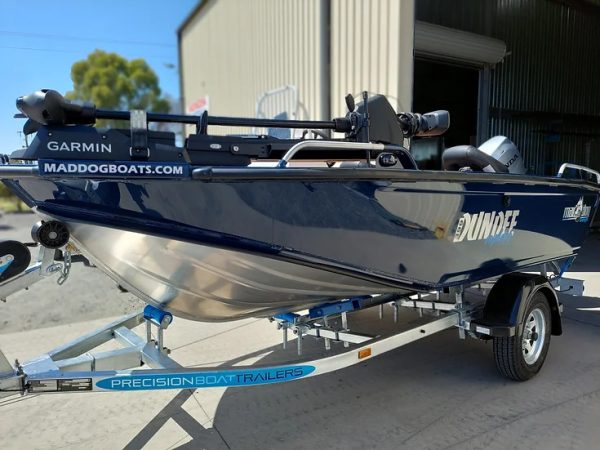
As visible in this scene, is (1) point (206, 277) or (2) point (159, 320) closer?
(1) point (206, 277)

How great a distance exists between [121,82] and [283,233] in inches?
1087

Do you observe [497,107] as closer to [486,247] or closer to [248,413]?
[486,247]

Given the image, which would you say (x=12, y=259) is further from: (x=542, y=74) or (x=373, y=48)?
(x=542, y=74)

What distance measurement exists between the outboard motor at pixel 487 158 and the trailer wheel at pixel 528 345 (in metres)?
1.02

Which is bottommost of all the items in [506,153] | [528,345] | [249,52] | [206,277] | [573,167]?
[528,345]

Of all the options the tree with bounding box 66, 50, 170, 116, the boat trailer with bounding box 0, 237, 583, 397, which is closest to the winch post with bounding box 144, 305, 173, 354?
the boat trailer with bounding box 0, 237, 583, 397

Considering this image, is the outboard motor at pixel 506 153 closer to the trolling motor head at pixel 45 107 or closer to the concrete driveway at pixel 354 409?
the concrete driveway at pixel 354 409

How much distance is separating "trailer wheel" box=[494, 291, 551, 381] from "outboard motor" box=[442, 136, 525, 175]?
1023 millimetres

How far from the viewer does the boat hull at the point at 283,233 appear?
6.51 feet

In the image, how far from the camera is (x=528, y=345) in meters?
3.34

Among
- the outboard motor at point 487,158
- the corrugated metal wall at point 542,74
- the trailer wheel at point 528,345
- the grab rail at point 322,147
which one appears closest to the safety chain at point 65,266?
the grab rail at point 322,147

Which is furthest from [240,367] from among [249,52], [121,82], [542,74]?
[121,82]

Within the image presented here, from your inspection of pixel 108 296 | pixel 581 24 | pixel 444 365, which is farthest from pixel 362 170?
pixel 581 24

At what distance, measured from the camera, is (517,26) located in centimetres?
1101
